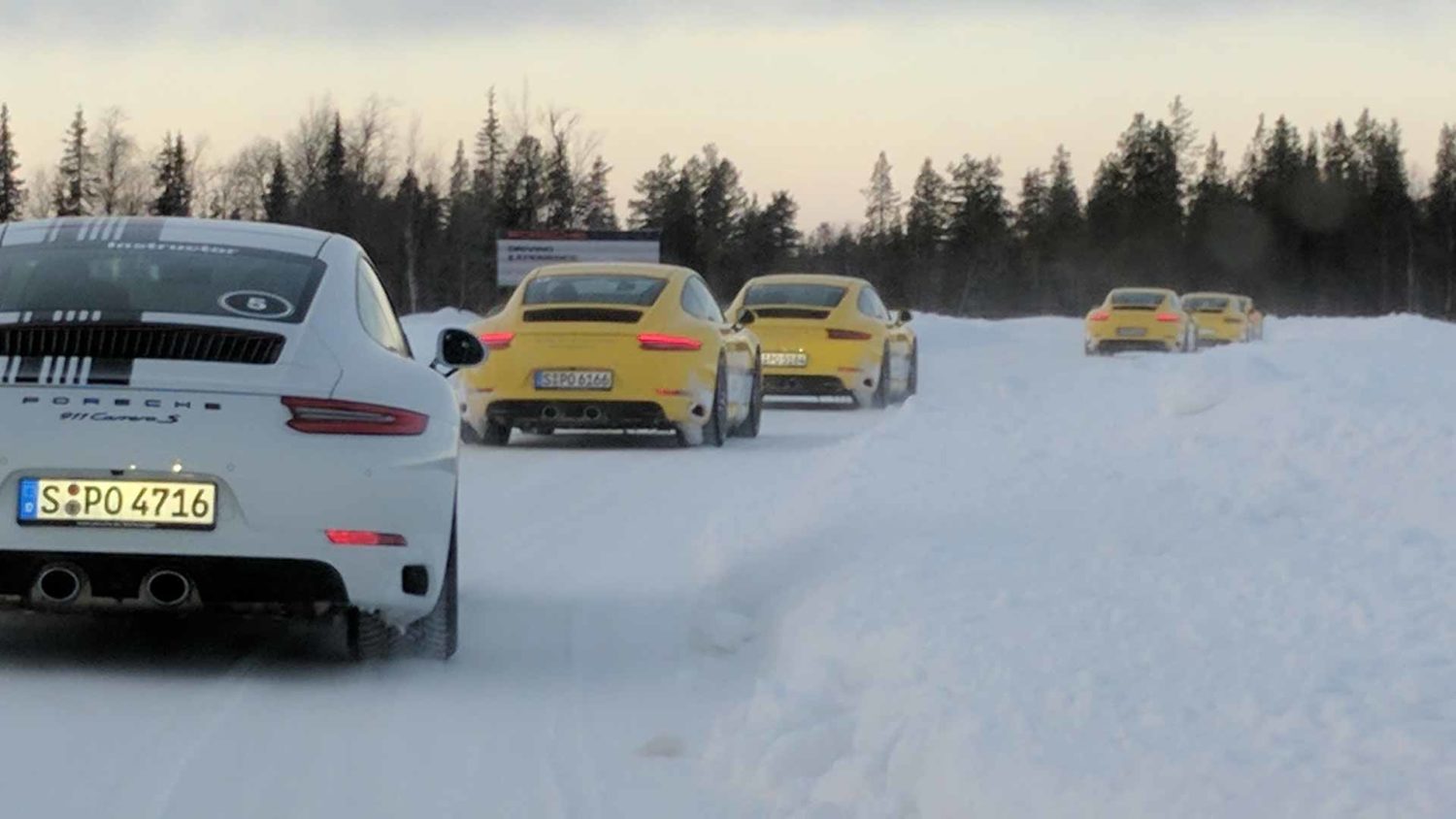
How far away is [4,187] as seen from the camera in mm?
120875

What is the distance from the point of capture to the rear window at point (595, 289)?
51.6 ft

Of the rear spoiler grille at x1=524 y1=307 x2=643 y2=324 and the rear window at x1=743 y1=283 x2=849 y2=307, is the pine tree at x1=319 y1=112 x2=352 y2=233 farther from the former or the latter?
the rear spoiler grille at x1=524 y1=307 x2=643 y2=324

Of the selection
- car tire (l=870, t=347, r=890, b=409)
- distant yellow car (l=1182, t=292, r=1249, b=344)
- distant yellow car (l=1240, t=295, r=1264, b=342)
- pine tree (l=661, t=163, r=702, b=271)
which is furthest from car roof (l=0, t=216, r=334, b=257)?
pine tree (l=661, t=163, r=702, b=271)

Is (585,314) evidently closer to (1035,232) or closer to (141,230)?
(141,230)

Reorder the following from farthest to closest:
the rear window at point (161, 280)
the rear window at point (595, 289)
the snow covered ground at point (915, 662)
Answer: the rear window at point (595, 289), the rear window at point (161, 280), the snow covered ground at point (915, 662)

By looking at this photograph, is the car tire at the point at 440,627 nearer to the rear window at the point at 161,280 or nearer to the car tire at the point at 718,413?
the rear window at the point at 161,280

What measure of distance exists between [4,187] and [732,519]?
387ft

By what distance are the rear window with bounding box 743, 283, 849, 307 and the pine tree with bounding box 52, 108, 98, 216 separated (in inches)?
4109

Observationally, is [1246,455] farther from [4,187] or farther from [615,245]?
[4,187]

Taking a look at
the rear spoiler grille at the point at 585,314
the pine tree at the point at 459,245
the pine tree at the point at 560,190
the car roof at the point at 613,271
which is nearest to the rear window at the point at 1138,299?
the car roof at the point at 613,271

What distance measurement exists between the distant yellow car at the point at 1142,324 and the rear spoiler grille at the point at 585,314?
27.3 metres

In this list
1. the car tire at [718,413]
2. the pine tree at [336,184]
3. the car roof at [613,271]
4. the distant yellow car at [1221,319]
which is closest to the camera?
the car tire at [718,413]

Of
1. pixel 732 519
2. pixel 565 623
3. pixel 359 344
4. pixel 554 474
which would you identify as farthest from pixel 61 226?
pixel 554 474

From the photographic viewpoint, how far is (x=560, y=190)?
287ft
